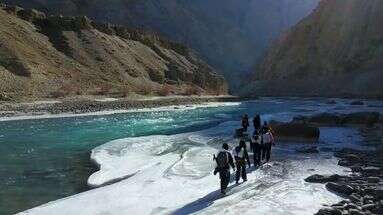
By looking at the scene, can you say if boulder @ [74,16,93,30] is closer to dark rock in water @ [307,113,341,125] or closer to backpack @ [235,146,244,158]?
dark rock in water @ [307,113,341,125]

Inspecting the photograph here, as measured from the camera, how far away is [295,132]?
33.6 metres

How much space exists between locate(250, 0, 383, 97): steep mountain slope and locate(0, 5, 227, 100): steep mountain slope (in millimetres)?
32536

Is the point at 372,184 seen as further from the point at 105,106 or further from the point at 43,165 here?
the point at 105,106

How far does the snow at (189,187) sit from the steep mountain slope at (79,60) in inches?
1517

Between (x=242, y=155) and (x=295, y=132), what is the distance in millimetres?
15074

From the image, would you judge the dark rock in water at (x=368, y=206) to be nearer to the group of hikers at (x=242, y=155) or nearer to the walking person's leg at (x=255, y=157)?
the group of hikers at (x=242, y=155)

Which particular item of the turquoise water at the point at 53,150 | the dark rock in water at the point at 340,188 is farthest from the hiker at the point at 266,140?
the turquoise water at the point at 53,150

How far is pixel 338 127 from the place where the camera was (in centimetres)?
4122

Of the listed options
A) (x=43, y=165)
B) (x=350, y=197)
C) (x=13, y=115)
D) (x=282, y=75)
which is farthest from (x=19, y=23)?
(x=282, y=75)

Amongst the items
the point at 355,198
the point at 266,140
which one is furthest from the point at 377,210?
the point at 266,140

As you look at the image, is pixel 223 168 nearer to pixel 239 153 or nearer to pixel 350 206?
pixel 239 153

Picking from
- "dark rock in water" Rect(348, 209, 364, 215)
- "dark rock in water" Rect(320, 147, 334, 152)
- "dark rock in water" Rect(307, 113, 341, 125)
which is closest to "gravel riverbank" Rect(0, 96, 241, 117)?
"dark rock in water" Rect(307, 113, 341, 125)

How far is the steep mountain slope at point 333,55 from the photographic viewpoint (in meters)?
114

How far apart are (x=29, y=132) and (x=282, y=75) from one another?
11740cm
